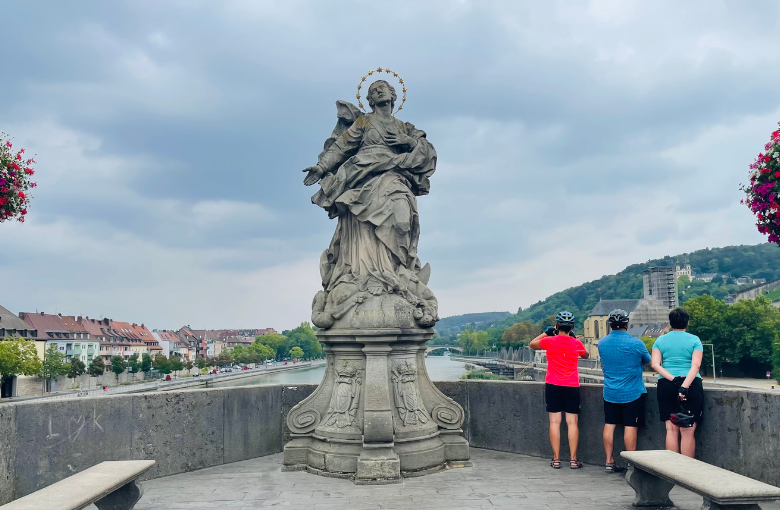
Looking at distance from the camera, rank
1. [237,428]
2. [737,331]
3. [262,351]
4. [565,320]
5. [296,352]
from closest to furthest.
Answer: [565,320] → [237,428] → [737,331] → [262,351] → [296,352]

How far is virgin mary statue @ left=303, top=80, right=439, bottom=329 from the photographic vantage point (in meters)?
6.90

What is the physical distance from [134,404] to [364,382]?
8.05 ft

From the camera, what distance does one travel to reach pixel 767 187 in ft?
21.6

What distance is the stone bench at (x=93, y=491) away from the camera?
3.63 metres

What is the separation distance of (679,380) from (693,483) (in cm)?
177

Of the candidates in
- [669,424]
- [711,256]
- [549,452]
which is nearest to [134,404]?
[549,452]

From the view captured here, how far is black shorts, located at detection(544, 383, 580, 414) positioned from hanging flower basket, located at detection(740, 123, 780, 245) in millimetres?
2874

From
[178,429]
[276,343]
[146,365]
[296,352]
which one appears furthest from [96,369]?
[296,352]

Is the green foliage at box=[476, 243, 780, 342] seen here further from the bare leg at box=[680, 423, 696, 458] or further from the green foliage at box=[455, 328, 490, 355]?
the bare leg at box=[680, 423, 696, 458]

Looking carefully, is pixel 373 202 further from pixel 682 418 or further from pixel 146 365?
pixel 146 365

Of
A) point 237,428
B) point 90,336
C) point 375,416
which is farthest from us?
point 90,336

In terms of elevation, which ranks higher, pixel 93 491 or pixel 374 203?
pixel 374 203

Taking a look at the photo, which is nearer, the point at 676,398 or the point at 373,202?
the point at 676,398

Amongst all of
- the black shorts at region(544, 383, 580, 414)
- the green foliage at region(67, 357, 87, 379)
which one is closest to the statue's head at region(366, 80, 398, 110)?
the black shorts at region(544, 383, 580, 414)
